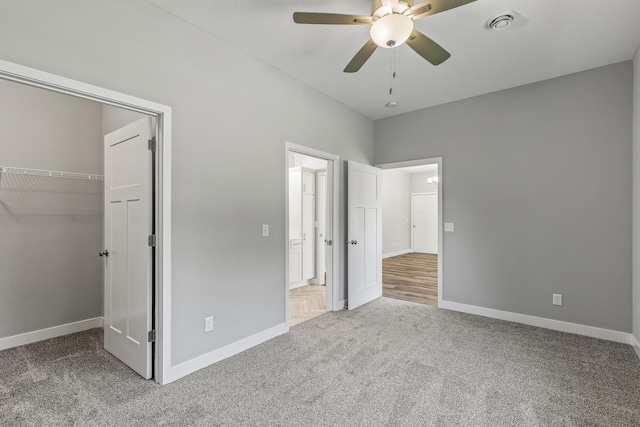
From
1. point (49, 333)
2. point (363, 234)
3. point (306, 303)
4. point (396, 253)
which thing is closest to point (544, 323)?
point (363, 234)

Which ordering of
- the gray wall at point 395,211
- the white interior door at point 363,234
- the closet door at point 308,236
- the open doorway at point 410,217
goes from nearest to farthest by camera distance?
the white interior door at point 363,234
the closet door at point 308,236
the open doorway at point 410,217
the gray wall at point 395,211

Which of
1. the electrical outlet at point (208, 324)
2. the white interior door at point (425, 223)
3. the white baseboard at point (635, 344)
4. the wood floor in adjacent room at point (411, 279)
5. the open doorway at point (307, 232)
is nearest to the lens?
the electrical outlet at point (208, 324)

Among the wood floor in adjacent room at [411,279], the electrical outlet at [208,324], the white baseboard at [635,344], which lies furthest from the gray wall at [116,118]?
the white baseboard at [635,344]

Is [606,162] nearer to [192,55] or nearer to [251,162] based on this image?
[251,162]

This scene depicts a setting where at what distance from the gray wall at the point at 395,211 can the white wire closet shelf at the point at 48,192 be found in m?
6.96

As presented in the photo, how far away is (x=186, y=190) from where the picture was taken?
2.43m

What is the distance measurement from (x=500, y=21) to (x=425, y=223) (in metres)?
8.01

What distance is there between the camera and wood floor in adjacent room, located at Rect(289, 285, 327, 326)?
381 centimetres

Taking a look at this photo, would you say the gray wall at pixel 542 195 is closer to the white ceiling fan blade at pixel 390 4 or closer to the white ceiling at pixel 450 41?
the white ceiling at pixel 450 41

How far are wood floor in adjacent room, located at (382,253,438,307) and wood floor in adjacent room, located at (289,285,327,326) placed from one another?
3.56ft

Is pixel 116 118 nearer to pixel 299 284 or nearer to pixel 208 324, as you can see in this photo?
pixel 208 324

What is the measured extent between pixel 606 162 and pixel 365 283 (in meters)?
3.00

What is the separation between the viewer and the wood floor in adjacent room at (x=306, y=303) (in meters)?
3.81

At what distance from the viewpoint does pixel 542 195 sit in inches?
136
